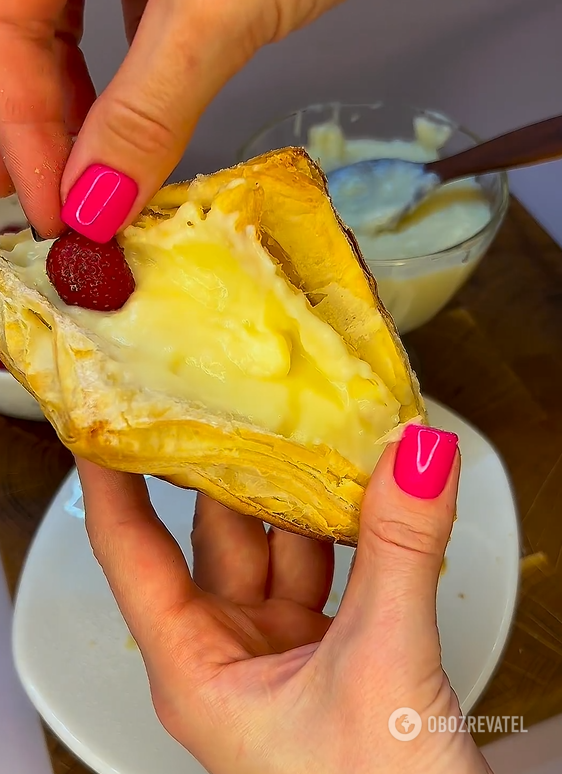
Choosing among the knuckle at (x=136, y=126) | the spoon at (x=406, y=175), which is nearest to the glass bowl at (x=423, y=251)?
the spoon at (x=406, y=175)

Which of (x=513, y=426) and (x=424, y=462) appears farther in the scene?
(x=513, y=426)

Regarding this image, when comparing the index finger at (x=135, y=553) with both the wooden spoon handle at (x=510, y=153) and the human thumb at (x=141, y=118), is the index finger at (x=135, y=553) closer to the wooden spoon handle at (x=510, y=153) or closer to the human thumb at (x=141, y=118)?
the human thumb at (x=141, y=118)

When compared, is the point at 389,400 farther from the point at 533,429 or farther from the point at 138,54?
the point at 533,429

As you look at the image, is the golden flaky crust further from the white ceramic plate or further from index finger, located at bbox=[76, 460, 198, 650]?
the white ceramic plate

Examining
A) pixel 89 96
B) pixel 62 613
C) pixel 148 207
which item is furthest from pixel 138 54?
pixel 62 613

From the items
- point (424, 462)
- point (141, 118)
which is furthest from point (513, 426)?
point (141, 118)

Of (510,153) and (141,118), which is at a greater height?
(141,118)

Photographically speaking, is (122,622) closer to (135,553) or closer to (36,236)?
(135,553)
